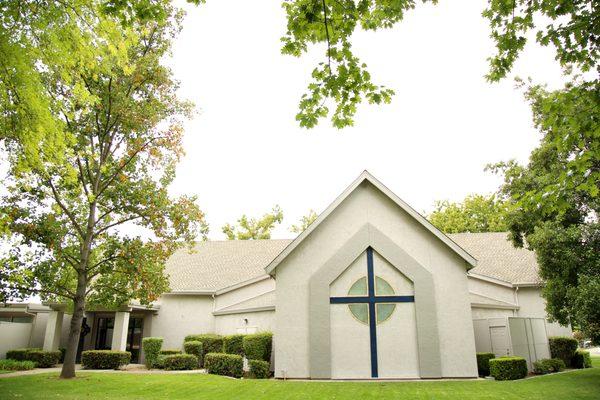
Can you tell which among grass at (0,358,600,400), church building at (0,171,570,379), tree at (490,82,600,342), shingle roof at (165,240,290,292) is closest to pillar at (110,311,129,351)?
shingle roof at (165,240,290,292)

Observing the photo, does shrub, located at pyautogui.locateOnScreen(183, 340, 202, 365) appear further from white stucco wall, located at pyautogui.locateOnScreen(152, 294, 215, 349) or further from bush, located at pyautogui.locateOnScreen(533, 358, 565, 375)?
bush, located at pyautogui.locateOnScreen(533, 358, 565, 375)

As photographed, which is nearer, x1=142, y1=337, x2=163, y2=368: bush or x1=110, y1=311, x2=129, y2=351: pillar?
x1=142, y1=337, x2=163, y2=368: bush

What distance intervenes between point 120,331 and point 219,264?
7736 mm

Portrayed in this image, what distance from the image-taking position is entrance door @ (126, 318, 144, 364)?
83.8 ft

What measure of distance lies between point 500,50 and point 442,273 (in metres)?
11.1

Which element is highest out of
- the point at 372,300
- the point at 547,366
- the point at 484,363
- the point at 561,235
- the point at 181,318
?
the point at 561,235

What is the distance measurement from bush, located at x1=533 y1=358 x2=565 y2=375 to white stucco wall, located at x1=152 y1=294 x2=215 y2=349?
15922 millimetres

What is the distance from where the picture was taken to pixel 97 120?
1797 cm

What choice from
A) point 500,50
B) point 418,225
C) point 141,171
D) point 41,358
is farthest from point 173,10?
point 41,358

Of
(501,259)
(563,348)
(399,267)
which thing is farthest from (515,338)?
(501,259)

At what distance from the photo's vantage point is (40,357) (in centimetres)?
2214

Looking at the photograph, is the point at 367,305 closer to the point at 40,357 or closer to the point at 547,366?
the point at 547,366

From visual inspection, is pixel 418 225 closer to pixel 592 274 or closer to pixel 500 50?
pixel 592 274

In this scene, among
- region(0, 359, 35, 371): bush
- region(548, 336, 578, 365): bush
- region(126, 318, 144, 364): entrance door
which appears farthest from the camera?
region(126, 318, 144, 364): entrance door
